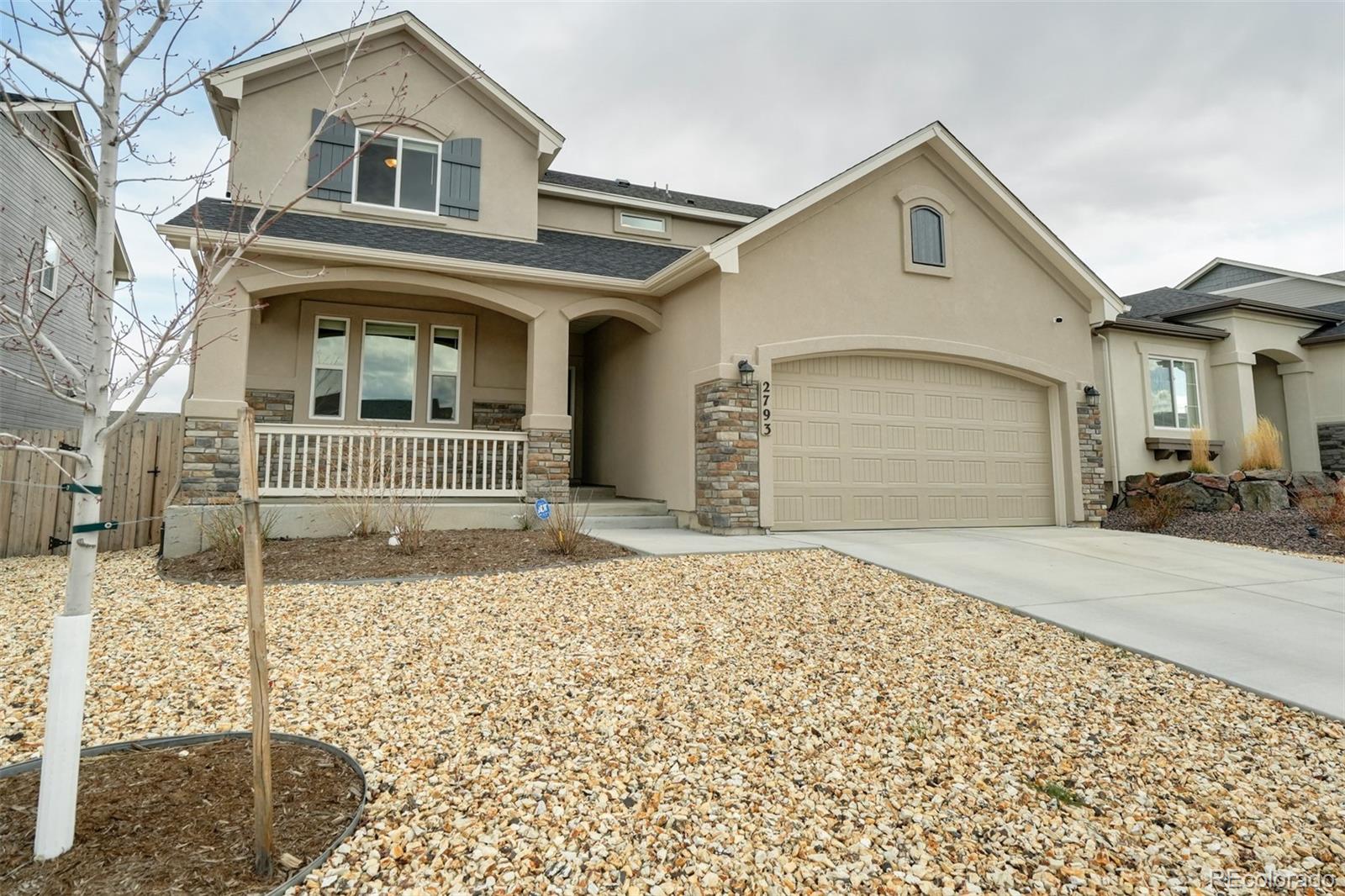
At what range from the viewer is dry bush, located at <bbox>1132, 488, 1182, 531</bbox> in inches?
398

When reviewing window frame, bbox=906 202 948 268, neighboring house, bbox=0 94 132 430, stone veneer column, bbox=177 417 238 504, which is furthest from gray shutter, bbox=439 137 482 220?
window frame, bbox=906 202 948 268

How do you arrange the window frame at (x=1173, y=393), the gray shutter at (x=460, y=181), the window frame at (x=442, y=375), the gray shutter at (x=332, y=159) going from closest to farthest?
the gray shutter at (x=332, y=159)
the window frame at (x=442, y=375)
the gray shutter at (x=460, y=181)
the window frame at (x=1173, y=393)

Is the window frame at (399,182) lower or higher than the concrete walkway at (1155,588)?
higher

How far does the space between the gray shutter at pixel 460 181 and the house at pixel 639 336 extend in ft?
0.11

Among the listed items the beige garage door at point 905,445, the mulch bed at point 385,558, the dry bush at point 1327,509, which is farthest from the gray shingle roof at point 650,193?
the dry bush at point 1327,509

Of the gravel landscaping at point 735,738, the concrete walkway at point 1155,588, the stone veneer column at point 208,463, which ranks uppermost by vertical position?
the stone veneer column at point 208,463

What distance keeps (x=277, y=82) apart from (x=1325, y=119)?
60.7ft

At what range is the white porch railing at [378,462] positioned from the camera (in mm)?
7652

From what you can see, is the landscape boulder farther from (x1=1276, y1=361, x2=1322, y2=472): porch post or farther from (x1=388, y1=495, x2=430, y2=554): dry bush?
(x1=388, y1=495, x2=430, y2=554): dry bush

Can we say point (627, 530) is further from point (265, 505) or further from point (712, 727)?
point (712, 727)

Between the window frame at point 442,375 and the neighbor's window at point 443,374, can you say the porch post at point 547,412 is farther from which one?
the neighbor's window at point 443,374

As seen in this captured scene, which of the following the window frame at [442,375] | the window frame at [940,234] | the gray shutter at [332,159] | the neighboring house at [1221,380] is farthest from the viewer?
the neighboring house at [1221,380]

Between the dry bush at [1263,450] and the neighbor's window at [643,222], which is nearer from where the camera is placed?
the dry bush at [1263,450]

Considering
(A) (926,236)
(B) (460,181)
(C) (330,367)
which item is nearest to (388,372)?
(C) (330,367)
